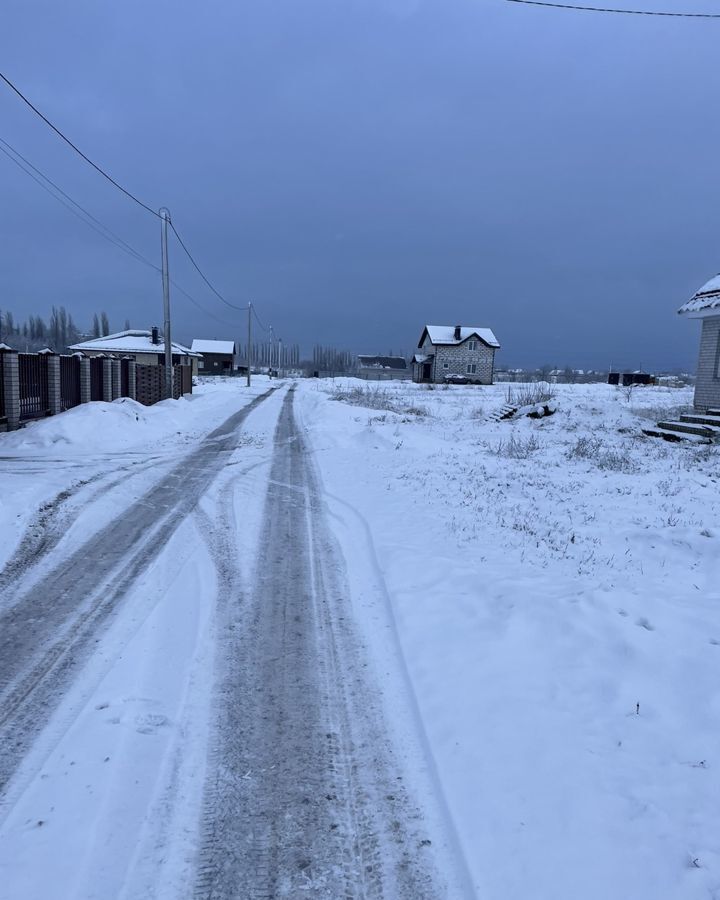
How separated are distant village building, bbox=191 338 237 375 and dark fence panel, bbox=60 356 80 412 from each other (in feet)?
232

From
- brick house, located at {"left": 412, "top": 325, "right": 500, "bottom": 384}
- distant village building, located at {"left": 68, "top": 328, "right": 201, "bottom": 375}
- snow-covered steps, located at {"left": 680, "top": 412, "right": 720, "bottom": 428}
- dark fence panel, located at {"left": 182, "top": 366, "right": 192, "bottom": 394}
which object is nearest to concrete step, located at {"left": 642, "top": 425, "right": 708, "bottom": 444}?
snow-covered steps, located at {"left": 680, "top": 412, "right": 720, "bottom": 428}

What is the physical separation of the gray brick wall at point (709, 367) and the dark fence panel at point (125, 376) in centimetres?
2008

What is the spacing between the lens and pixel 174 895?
7.29 feet

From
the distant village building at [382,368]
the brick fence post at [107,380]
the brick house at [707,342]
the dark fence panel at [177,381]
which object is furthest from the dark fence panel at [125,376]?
the distant village building at [382,368]

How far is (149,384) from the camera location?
23.0 m

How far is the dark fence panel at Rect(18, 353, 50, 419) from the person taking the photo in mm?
14375

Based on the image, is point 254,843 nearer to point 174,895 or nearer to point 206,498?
point 174,895

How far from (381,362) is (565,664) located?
3797 inches

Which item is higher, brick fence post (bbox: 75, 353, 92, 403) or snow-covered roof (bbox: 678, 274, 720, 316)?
snow-covered roof (bbox: 678, 274, 720, 316)

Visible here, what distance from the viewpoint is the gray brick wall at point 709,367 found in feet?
53.7

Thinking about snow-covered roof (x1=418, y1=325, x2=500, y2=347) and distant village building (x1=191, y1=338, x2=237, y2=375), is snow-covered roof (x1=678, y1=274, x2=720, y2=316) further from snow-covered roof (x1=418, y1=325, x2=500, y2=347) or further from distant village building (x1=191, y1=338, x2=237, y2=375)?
distant village building (x1=191, y1=338, x2=237, y2=375)

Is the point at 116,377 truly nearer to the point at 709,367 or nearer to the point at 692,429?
the point at 692,429

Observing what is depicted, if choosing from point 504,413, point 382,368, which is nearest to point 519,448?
point 504,413

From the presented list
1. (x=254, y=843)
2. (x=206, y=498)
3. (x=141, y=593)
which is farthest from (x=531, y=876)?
(x=206, y=498)
